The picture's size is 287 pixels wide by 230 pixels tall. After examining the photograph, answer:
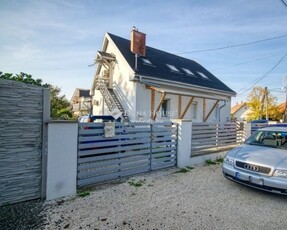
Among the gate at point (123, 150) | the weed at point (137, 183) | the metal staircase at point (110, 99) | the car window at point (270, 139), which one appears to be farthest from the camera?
the metal staircase at point (110, 99)

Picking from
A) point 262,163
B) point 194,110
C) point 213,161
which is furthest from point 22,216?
point 194,110

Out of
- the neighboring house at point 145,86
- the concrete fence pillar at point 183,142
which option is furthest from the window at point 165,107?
the concrete fence pillar at point 183,142

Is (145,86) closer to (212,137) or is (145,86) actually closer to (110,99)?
(110,99)

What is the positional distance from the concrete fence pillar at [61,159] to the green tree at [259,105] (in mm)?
39086

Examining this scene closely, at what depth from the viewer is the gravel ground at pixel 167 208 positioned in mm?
3154

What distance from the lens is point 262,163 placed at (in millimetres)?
4254

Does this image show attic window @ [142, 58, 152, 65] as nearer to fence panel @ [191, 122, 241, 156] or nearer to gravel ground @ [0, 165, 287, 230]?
fence panel @ [191, 122, 241, 156]

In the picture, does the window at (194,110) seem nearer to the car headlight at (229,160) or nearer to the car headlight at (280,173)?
the car headlight at (229,160)

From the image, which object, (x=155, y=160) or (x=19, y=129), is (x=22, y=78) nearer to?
(x=19, y=129)

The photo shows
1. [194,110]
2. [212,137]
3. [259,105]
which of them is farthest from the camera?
[259,105]

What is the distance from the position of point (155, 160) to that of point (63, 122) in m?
3.16

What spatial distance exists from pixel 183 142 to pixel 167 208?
315 cm

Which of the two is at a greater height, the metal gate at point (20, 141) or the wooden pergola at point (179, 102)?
the wooden pergola at point (179, 102)

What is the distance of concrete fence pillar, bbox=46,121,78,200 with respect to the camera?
3.79 metres
